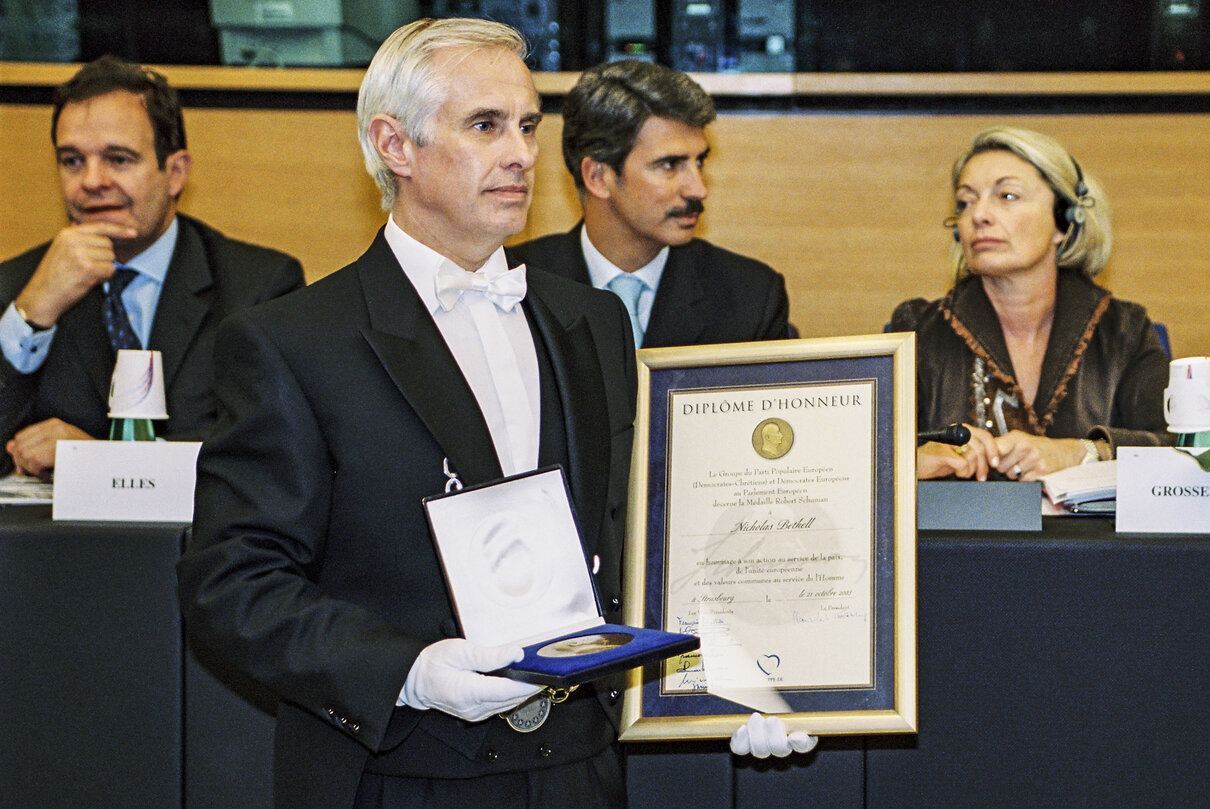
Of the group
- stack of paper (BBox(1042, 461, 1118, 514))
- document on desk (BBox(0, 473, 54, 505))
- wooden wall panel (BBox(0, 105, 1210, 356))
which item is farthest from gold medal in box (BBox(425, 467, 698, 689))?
wooden wall panel (BBox(0, 105, 1210, 356))

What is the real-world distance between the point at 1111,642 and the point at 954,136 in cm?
237

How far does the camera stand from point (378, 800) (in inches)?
52.4

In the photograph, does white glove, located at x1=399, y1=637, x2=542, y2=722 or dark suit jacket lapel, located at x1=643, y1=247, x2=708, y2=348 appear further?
dark suit jacket lapel, located at x1=643, y1=247, x2=708, y2=348

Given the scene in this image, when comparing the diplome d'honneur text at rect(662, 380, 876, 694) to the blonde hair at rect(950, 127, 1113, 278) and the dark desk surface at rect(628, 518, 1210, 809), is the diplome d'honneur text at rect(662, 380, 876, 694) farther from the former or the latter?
the blonde hair at rect(950, 127, 1113, 278)

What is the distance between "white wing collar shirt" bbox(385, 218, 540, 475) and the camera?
4.55ft

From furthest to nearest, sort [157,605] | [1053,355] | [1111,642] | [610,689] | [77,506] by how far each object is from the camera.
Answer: [1053,355] < [77,506] < [157,605] < [1111,642] < [610,689]

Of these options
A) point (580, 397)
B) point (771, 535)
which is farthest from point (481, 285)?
point (771, 535)

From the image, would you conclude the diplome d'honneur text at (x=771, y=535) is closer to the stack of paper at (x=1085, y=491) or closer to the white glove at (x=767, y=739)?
the white glove at (x=767, y=739)

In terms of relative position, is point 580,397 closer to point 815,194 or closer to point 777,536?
point 777,536

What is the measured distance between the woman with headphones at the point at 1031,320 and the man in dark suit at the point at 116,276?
161 centimetres

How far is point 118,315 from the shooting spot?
2795 mm

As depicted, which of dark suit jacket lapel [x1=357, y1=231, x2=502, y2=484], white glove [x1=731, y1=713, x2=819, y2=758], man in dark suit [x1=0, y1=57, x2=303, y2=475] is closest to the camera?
dark suit jacket lapel [x1=357, y1=231, x2=502, y2=484]

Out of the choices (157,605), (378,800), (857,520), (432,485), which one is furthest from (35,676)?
(857,520)

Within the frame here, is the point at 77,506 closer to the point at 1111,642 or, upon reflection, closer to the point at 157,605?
the point at 157,605
